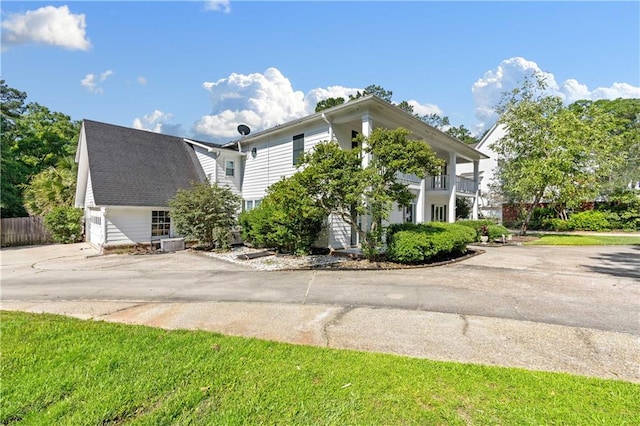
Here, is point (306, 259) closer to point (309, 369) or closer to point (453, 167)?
point (309, 369)

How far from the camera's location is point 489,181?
3259 centimetres

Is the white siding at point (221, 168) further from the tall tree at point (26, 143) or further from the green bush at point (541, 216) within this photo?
the green bush at point (541, 216)

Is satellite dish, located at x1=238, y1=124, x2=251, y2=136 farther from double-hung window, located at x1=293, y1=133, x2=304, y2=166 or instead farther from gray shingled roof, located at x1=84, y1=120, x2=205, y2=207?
double-hung window, located at x1=293, y1=133, x2=304, y2=166

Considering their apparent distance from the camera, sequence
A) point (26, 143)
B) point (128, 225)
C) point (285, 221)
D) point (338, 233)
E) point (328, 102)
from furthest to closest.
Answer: point (328, 102), point (26, 143), point (128, 225), point (338, 233), point (285, 221)

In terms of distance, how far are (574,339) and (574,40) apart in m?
10.6

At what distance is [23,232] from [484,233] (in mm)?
27376

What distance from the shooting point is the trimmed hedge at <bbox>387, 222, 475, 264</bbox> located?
1015cm

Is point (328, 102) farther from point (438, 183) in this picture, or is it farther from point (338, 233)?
point (338, 233)

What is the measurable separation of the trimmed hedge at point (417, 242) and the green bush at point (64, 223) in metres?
19.1

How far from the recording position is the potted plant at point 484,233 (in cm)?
1762

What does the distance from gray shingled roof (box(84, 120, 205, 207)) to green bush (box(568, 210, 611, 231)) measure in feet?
94.3

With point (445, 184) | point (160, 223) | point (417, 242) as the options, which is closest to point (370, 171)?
point (417, 242)

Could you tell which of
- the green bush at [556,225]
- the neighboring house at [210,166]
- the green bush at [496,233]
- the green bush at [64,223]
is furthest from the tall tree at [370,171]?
the green bush at [556,225]

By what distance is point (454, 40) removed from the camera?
10930 mm
